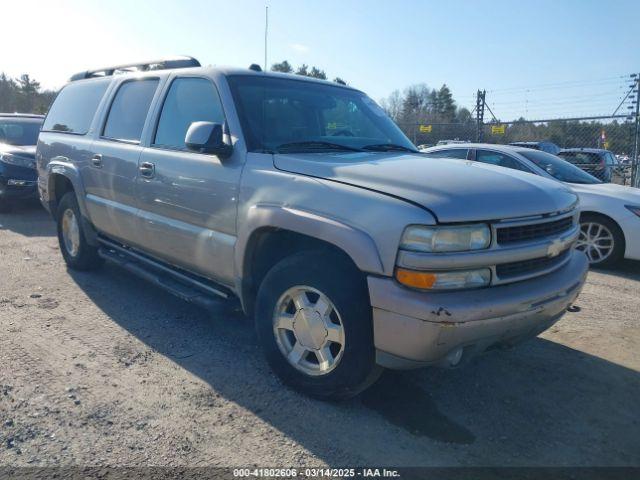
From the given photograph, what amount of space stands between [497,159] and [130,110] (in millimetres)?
5053

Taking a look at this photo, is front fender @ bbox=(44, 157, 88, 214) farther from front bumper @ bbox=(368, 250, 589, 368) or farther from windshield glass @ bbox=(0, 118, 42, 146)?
windshield glass @ bbox=(0, 118, 42, 146)

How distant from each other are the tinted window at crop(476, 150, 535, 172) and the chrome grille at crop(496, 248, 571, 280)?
4.34 m

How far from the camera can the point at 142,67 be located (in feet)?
16.4

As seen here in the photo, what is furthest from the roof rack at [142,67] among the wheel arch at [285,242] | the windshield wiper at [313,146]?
the wheel arch at [285,242]

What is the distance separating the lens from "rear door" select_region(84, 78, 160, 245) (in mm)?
4477

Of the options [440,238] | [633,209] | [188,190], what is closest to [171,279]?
[188,190]

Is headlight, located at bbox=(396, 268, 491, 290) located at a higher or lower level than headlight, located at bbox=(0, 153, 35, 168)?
higher

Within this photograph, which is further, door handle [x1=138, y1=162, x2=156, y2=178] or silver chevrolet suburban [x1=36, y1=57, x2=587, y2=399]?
door handle [x1=138, y1=162, x2=156, y2=178]

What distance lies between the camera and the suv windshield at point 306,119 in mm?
3598

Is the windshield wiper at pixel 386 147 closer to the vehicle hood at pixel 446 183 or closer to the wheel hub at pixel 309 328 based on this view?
the vehicle hood at pixel 446 183

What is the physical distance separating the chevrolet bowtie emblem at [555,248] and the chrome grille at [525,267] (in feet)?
0.11

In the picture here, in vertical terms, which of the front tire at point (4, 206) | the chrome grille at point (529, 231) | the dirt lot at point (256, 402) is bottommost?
the front tire at point (4, 206)

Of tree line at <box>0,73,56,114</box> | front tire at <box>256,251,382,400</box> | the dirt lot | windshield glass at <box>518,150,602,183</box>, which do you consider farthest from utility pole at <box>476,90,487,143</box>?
tree line at <box>0,73,56,114</box>

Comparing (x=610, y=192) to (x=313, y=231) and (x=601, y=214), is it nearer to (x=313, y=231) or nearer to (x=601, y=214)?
(x=601, y=214)
